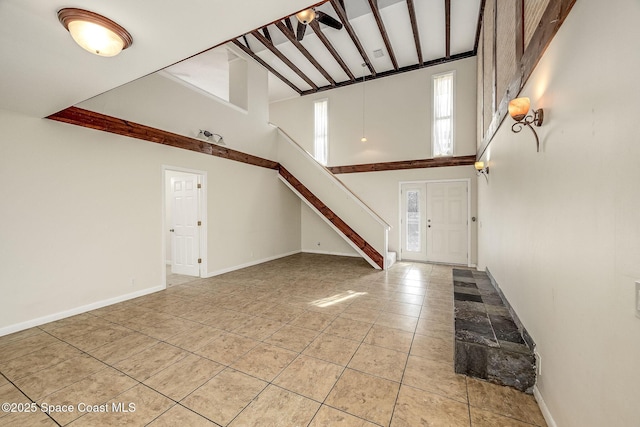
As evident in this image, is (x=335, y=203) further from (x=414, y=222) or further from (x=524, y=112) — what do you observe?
(x=524, y=112)

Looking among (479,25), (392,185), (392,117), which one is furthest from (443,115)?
(392,185)

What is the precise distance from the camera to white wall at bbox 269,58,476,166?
660 cm

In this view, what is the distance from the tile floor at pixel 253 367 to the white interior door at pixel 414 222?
3.09 metres

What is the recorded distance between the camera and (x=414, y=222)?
7.18 meters

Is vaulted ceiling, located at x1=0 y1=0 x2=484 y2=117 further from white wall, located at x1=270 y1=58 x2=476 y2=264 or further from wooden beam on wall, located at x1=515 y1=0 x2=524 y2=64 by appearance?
wooden beam on wall, located at x1=515 y1=0 x2=524 y2=64

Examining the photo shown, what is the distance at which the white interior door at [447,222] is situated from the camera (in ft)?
21.6

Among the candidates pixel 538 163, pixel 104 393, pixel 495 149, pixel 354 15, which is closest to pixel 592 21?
pixel 538 163

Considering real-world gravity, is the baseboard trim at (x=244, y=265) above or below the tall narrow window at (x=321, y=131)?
below

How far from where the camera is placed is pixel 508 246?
3162mm

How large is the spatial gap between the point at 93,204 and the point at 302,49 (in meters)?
5.55

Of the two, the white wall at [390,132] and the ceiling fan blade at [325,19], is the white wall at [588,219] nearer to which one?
the ceiling fan blade at [325,19]

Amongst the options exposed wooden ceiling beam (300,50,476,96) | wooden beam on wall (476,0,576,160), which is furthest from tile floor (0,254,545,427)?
exposed wooden ceiling beam (300,50,476,96)

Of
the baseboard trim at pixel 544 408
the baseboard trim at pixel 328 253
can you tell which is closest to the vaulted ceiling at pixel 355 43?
the baseboard trim at pixel 328 253

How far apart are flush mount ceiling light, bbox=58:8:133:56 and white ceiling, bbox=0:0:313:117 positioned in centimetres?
4
